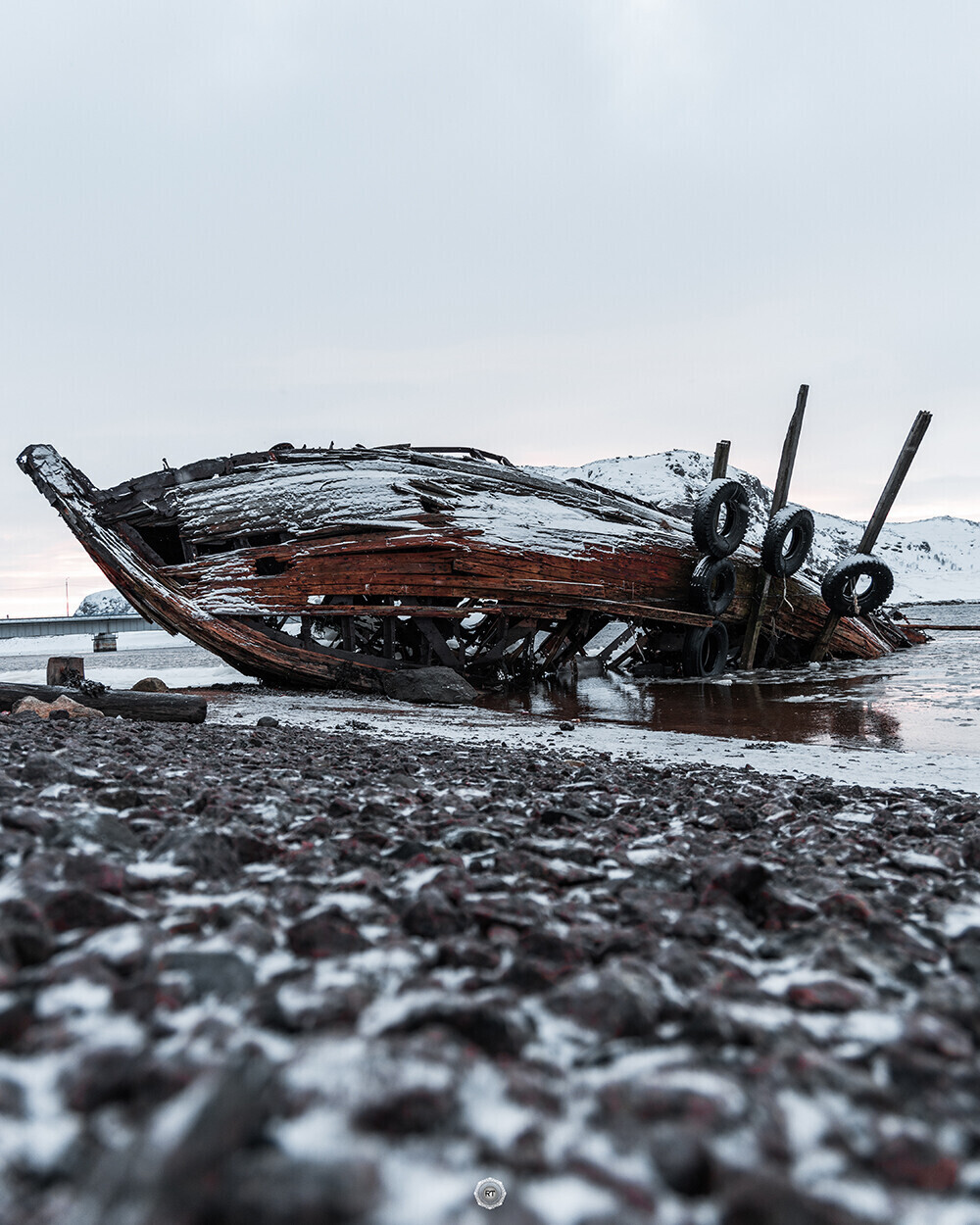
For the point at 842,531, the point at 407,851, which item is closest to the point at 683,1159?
the point at 407,851

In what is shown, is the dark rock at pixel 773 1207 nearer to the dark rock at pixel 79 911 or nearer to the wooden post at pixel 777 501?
the dark rock at pixel 79 911

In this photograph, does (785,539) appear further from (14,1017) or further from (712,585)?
(14,1017)

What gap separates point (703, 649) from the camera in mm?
15438

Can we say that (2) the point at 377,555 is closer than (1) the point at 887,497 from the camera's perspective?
Yes

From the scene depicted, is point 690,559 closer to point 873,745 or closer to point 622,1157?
point 873,745

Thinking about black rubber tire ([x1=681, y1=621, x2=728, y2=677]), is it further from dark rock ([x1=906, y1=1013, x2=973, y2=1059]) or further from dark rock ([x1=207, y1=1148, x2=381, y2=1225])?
dark rock ([x1=207, y1=1148, x2=381, y2=1225])

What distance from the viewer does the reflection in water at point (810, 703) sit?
806 cm

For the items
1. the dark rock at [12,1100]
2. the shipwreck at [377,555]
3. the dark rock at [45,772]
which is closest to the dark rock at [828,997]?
the dark rock at [12,1100]

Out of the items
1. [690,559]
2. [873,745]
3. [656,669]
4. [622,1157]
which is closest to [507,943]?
[622,1157]

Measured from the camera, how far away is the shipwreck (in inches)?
467

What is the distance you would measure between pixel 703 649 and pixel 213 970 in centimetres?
1497

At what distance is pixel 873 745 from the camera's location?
23.6 feet

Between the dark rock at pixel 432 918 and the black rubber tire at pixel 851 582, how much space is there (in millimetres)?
16719

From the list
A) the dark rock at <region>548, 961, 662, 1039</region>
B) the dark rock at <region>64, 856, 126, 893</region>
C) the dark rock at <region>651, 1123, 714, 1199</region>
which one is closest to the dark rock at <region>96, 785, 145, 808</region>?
the dark rock at <region>64, 856, 126, 893</region>
